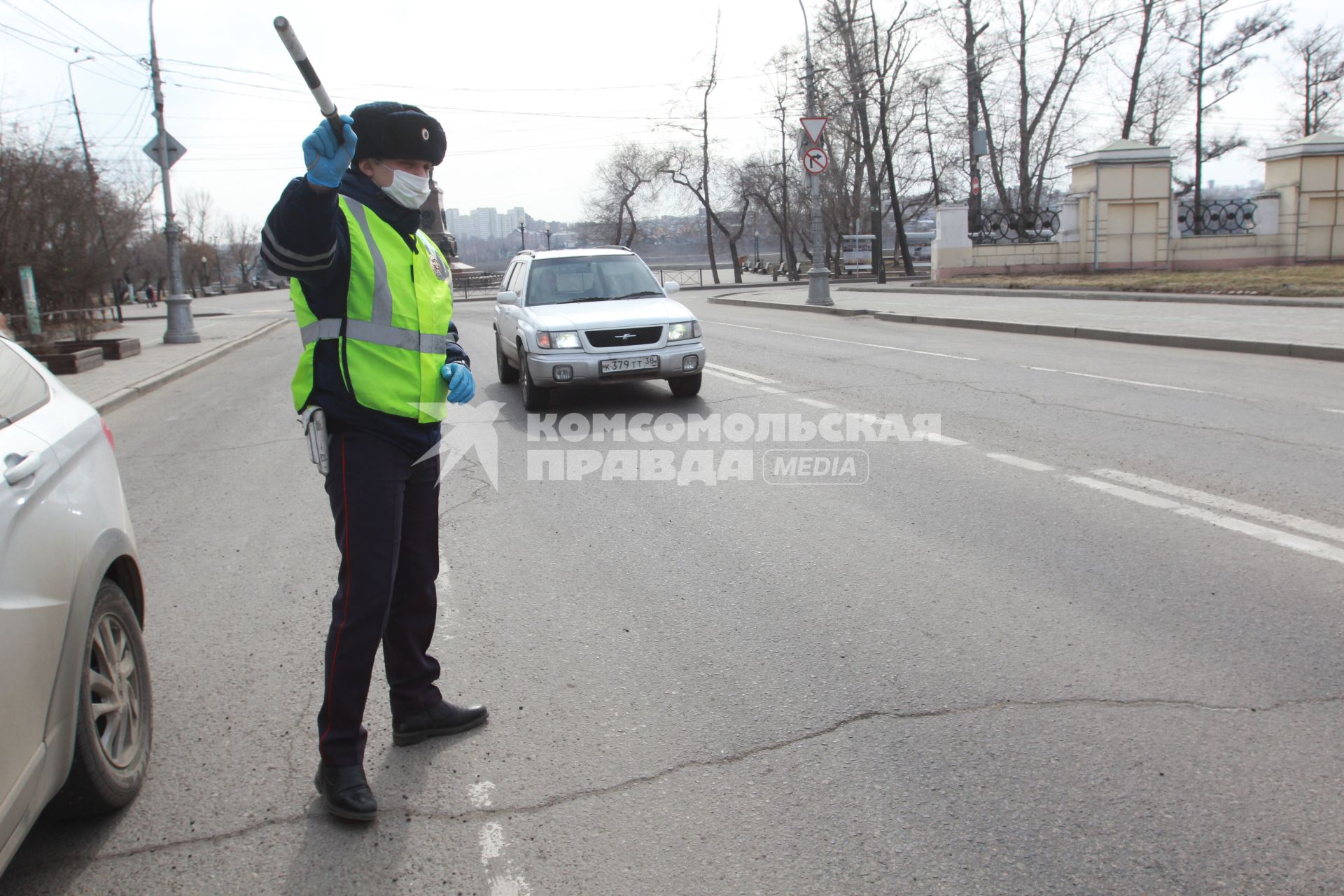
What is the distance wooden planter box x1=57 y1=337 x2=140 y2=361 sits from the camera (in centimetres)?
1956

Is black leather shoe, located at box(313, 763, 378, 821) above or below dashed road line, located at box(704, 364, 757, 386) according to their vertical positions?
below

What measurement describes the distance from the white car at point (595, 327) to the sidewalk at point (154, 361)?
416cm

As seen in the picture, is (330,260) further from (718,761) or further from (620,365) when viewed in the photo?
(620,365)

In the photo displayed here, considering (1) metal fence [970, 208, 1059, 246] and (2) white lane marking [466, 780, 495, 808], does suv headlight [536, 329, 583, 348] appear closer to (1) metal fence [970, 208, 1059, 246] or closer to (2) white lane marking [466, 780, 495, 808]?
(2) white lane marking [466, 780, 495, 808]

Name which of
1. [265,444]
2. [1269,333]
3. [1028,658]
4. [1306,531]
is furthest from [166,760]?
[1269,333]

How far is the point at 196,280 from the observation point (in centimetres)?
10100

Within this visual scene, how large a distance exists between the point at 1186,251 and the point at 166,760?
33.0 m

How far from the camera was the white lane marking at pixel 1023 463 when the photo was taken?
7125 mm

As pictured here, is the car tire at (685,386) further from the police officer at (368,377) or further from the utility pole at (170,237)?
the utility pole at (170,237)

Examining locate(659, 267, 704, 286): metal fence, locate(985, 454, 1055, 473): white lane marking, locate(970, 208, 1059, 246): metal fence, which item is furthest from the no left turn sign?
locate(659, 267, 704, 286): metal fence

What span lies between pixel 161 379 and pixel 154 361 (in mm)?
3575

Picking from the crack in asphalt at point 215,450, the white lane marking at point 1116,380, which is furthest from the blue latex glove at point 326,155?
the white lane marking at point 1116,380

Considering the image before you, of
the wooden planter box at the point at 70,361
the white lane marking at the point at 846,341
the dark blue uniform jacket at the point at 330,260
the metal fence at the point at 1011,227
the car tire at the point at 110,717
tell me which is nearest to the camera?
the dark blue uniform jacket at the point at 330,260

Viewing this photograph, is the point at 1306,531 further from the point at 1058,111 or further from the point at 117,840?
the point at 1058,111
